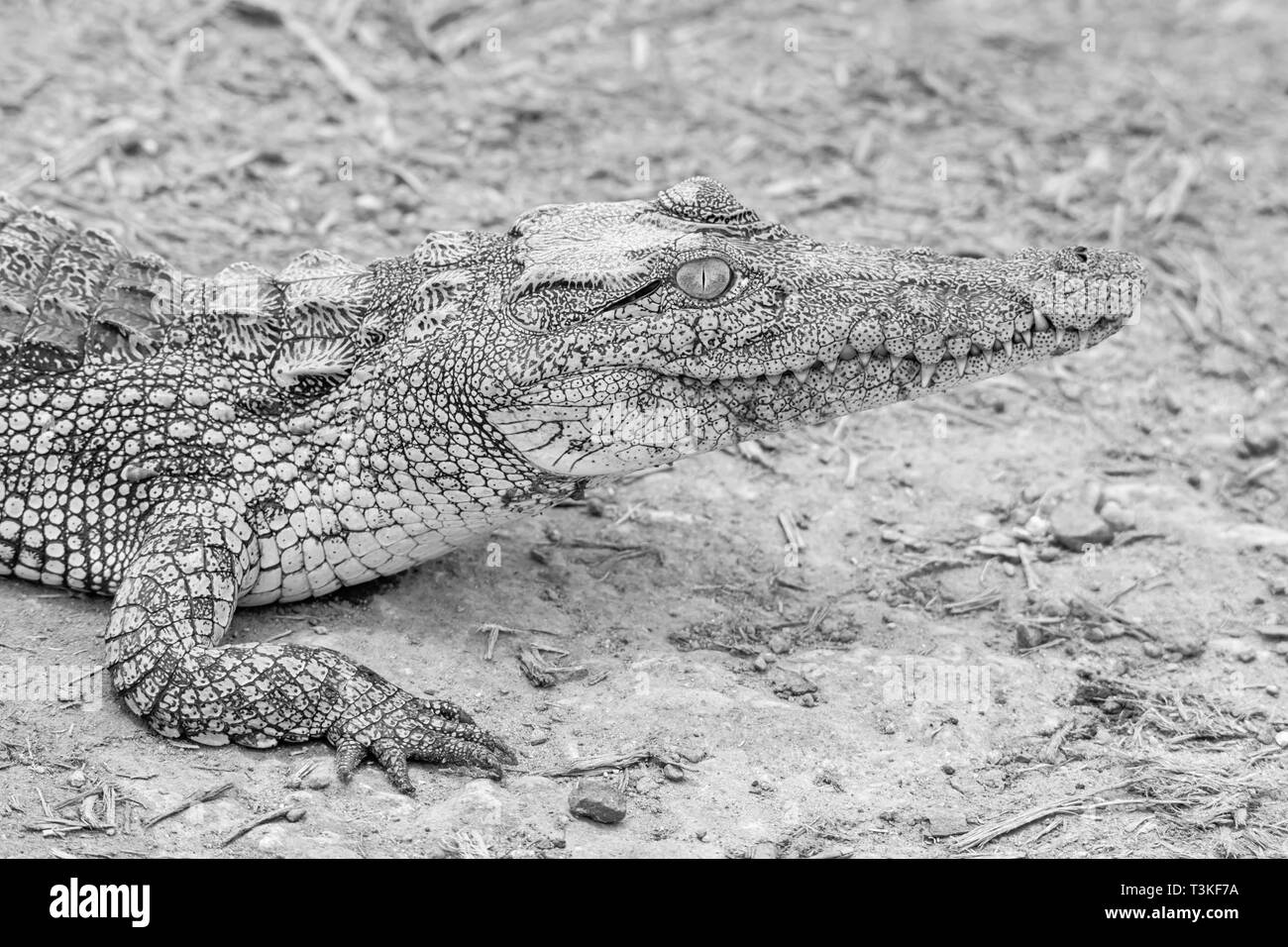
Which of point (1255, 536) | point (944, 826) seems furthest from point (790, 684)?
point (1255, 536)

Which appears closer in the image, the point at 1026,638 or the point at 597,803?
the point at 597,803

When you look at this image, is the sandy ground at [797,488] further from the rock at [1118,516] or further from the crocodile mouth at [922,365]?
the crocodile mouth at [922,365]

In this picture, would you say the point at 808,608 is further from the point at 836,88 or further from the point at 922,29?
the point at 922,29

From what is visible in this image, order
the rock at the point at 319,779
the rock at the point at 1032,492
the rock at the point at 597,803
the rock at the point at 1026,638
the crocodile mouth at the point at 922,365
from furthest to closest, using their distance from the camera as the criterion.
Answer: the rock at the point at 1032,492 < the rock at the point at 1026,638 < the crocodile mouth at the point at 922,365 < the rock at the point at 319,779 < the rock at the point at 597,803

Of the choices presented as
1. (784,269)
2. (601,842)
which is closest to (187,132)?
(784,269)

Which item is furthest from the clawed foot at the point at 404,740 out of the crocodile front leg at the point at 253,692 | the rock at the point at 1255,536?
the rock at the point at 1255,536

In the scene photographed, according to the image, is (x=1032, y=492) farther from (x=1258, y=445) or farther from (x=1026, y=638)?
(x=1258, y=445)

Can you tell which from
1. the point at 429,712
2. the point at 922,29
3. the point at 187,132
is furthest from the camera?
the point at 922,29
